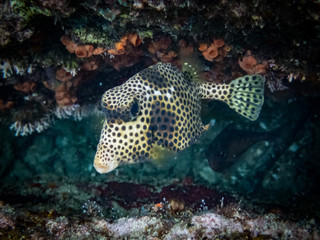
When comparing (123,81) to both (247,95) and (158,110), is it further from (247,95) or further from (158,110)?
(247,95)

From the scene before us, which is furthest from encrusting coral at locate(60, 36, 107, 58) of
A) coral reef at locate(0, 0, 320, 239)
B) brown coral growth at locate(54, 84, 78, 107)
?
brown coral growth at locate(54, 84, 78, 107)

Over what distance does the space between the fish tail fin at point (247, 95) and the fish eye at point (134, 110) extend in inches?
82.9

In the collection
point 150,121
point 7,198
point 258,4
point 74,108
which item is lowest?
point 7,198

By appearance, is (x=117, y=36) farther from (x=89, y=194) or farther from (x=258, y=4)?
(x=89, y=194)

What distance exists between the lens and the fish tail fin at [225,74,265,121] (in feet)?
14.4

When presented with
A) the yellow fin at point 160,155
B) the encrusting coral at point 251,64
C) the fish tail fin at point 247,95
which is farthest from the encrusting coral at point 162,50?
the yellow fin at point 160,155

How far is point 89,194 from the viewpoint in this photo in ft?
16.1

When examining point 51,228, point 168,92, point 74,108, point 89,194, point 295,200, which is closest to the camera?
point 51,228

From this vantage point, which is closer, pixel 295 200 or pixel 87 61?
pixel 87 61

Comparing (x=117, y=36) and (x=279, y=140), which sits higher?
(x=117, y=36)

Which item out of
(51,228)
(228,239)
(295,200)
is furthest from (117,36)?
(295,200)

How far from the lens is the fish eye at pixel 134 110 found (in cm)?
373

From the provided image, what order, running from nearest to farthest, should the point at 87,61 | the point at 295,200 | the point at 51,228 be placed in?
the point at 51,228 < the point at 87,61 < the point at 295,200

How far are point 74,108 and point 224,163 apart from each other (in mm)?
5078
